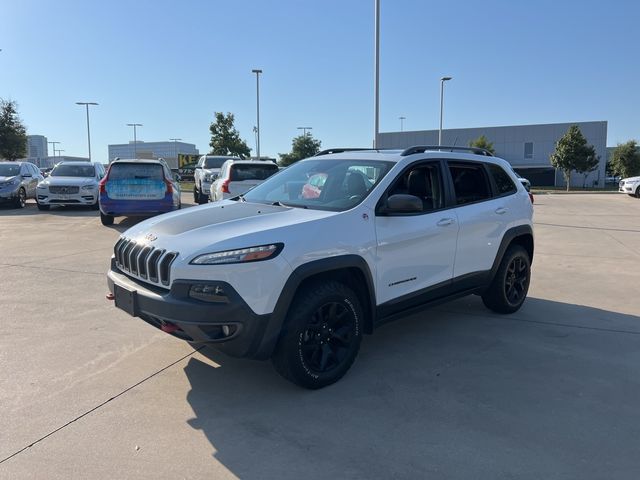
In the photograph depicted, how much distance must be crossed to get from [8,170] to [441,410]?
61.1 feet

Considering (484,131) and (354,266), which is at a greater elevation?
(484,131)

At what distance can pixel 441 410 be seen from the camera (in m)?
3.53

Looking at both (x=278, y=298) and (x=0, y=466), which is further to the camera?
(x=278, y=298)

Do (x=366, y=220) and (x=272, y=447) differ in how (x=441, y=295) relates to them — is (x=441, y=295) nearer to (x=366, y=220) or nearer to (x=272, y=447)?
(x=366, y=220)

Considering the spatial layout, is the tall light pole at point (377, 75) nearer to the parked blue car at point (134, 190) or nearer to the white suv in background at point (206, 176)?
the white suv in background at point (206, 176)

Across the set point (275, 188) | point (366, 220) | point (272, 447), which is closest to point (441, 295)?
point (366, 220)

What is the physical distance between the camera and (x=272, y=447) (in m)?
3.07

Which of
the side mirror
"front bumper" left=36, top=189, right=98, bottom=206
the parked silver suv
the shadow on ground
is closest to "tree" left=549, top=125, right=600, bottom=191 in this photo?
"front bumper" left=36, top=189, right=98, bottom=206

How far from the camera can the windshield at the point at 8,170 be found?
1762 cm

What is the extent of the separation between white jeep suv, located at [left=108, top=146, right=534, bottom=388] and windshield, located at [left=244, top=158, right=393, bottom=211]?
15mm

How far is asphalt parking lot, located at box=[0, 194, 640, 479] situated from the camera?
2.92m

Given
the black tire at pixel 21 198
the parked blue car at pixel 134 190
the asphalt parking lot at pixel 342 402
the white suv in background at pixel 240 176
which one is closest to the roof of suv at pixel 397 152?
the asphalt parking lot at pixel 342 402

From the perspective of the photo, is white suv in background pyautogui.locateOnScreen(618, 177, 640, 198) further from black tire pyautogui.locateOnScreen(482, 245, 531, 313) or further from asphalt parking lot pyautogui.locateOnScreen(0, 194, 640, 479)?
black tire pyautogui.locateOnScreen(482, 245, 531, 313)

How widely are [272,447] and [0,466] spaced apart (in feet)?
4.83
